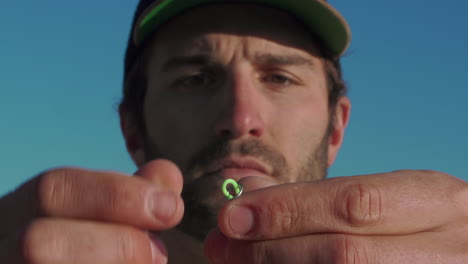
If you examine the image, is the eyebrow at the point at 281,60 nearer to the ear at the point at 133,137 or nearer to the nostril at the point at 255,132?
the nostril at the point at 255,132

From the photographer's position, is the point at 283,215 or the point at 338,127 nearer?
the point at 283,215

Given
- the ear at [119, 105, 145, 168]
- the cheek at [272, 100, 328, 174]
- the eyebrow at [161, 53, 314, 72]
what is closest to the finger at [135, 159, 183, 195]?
the cheek at [272, 100, 328, 174]

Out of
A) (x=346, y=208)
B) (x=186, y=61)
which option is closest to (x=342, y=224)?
(x=346, y=208)

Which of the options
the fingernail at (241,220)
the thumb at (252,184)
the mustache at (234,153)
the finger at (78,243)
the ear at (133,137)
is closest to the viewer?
the finger at (78,243)

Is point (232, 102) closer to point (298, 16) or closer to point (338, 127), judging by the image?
point (298, 16)

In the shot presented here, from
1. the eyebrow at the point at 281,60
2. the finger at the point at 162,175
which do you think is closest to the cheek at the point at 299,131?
the eyebrow at the point at 281,60

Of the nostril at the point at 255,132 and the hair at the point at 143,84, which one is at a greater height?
the hair at the point at 143,84
